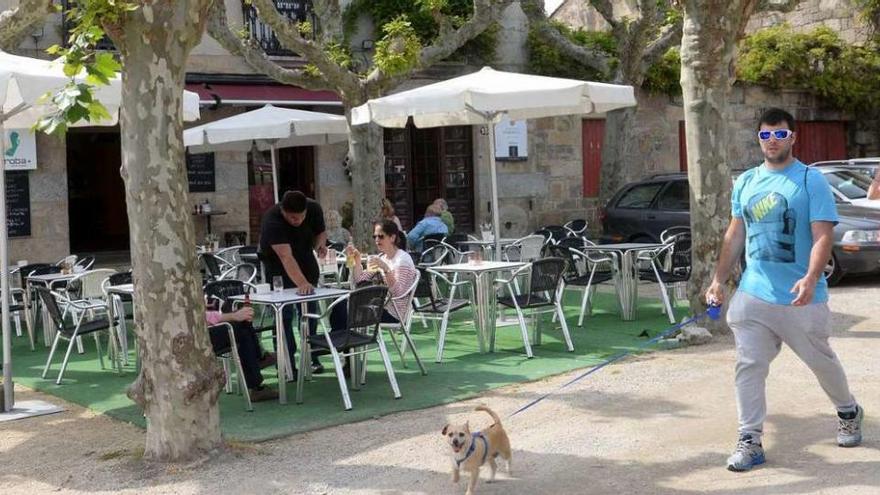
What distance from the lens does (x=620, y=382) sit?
762cm

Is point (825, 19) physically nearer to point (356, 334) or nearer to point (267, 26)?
point (267, 26)

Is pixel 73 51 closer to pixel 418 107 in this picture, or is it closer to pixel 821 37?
pixel 418 107

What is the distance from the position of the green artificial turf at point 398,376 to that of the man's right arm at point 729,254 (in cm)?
243

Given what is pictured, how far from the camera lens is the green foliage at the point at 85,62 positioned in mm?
5594

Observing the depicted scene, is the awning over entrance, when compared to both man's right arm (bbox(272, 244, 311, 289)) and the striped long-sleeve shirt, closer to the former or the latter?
the striped long-sleeve shirt

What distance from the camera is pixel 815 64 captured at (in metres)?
22.8

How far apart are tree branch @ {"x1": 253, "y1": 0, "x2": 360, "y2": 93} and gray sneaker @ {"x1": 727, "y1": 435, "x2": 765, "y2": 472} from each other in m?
9.19

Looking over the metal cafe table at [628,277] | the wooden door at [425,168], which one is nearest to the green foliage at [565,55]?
the wooden door at [425,168]

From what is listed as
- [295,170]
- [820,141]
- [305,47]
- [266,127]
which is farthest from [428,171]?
[820,141]

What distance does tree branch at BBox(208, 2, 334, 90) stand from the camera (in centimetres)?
1367

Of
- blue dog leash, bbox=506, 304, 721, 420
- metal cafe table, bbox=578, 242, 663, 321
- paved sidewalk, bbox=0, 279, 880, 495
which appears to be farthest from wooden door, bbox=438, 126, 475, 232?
paved sidewalk, bbox=0, 279, 880, 495

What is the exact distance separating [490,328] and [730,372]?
6.96 feet

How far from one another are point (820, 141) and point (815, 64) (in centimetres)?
183

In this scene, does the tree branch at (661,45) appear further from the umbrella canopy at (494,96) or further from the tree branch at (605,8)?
the umbrella canopy at (494,96)
